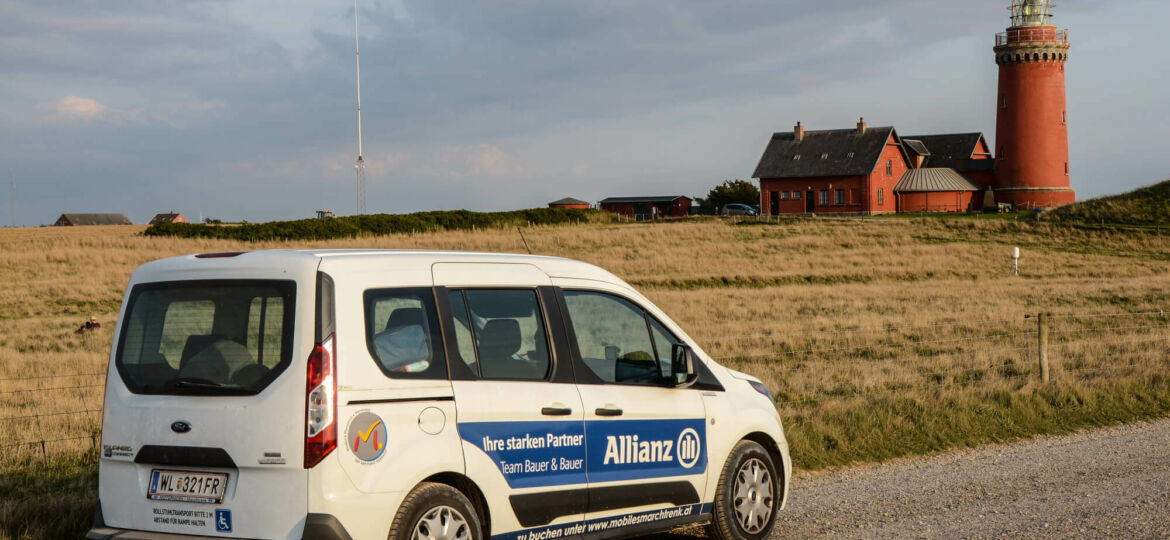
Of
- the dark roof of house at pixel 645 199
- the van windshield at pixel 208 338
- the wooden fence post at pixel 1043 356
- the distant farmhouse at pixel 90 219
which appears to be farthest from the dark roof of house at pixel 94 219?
the van windshield at pixel 208 338

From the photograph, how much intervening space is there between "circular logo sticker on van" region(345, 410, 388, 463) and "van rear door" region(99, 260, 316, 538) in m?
0.24

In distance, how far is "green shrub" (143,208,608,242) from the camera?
57.2m

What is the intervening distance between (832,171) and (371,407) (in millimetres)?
79154

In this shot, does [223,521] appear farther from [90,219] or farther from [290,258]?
[90,219]

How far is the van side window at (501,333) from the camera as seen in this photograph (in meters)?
5.73

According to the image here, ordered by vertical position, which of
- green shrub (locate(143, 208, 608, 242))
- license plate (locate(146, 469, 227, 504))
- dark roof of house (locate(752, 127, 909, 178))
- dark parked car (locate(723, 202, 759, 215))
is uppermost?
dark roof of house (locate(752, 127, 909, 178))

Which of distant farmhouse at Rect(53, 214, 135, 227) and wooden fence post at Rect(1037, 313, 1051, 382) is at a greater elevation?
distant farmhouse at Rect(53, 214, 135, 227)

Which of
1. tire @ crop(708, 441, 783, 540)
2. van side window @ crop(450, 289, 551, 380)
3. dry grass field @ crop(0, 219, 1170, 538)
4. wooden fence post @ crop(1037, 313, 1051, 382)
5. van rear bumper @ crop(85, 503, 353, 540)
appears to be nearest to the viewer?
van rear bumper @ crop(85, 503, 353, 540)

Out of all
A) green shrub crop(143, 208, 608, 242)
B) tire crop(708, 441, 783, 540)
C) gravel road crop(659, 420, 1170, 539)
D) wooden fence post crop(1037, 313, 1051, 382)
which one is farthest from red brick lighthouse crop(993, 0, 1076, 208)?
tire crop(708, 441, 783, 540)

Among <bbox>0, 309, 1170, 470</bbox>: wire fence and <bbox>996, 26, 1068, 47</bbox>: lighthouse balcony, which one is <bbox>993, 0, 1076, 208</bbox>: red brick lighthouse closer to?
<bbox>996, 26, 1068, 47</bbox>: lighthouse balcony

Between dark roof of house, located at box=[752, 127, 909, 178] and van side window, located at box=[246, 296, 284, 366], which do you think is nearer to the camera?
van side window, located at box=[246, 296, 284, 366]

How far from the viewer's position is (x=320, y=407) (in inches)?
196

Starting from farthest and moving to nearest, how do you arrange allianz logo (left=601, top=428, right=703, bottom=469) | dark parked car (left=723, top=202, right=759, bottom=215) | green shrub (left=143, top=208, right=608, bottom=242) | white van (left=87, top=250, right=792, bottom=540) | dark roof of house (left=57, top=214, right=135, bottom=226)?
dark roof of house (left=57, top=214, right=135, bottom=226), dark parked car (left=723, top=202, right=759, bottom=215), green shrub (left=143, top=208, right=608, bottom=242), allianz logo (left=601, top=428, right=703, bottom=469), white van (left=87, top=250, right=792, bottom=540)

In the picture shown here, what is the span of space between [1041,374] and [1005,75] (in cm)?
6838
